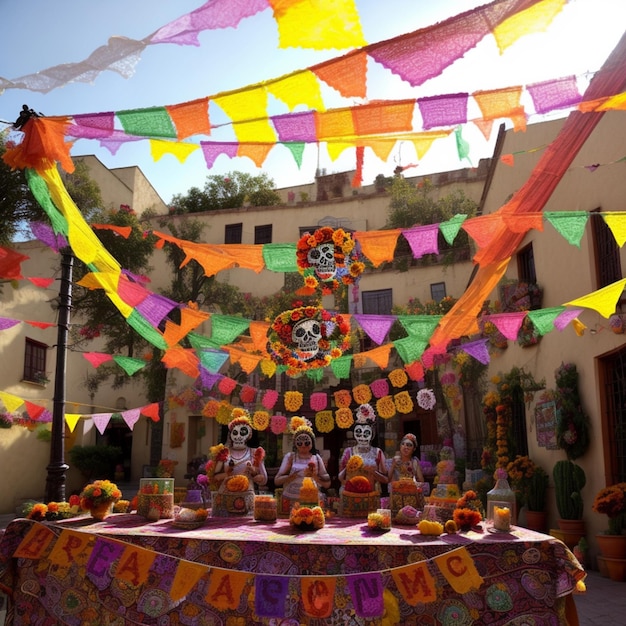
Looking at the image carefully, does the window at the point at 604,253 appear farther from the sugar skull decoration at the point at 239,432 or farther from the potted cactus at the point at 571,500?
the sugar skull decoration at the point at 239,432

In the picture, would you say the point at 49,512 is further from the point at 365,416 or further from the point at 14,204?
the point at 14,204

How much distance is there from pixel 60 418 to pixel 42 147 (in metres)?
3.23

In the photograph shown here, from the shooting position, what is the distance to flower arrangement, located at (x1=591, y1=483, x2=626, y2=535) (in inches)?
281

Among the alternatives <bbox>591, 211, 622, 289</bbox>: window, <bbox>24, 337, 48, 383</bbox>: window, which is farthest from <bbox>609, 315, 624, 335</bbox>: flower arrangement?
<bbox>24, 337, 48, 383</bbox>: window

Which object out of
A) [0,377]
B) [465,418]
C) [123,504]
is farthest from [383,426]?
[123,504]

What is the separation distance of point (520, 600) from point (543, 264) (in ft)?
25.3

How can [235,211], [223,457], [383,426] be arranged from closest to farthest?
[223,457] < [383,426] < [235,211]

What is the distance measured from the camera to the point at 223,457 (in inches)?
249

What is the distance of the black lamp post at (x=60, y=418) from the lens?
629cm


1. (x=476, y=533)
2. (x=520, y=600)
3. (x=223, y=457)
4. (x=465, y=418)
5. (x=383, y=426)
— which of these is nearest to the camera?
(x=520, y=600)

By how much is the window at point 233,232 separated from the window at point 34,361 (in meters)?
7.75

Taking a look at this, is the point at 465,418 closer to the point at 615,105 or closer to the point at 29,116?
the point at 615,105

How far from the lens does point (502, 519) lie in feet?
13.5

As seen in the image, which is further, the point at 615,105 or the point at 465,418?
the point at 465,418
